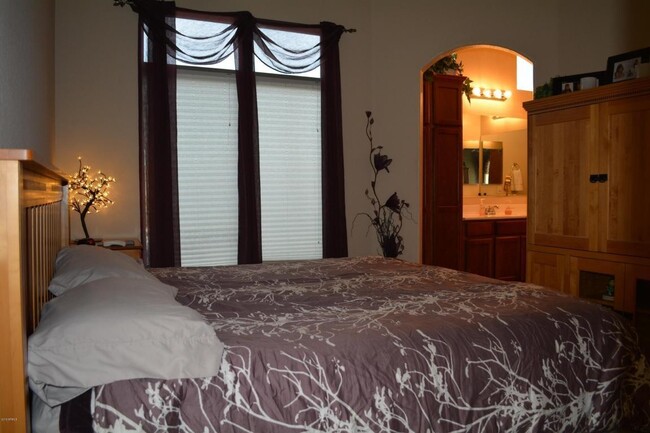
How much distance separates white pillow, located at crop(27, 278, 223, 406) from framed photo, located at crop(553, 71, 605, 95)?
3.34 metres

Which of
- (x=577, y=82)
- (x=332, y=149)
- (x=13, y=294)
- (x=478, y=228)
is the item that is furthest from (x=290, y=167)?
(x=13, y=294)

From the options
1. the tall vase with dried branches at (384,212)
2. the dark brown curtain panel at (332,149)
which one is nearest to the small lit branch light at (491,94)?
the tall vase with dried branches at (384,212)

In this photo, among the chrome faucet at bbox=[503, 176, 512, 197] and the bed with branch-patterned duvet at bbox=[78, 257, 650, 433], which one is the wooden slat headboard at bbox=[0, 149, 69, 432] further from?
the chrome faucet at bbox=[503, 176, 512, 197]

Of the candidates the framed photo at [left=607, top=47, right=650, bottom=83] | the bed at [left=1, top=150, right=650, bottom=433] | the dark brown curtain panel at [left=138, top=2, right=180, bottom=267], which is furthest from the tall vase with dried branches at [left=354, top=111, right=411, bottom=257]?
the bed at [left=1, top=150, right=650, bottom=433]

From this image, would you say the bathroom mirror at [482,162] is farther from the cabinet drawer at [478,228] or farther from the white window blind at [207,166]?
the white window blind at [207,166]

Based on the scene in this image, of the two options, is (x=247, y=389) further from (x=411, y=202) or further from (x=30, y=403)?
(x=411, y=202)

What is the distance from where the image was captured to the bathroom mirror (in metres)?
6.19

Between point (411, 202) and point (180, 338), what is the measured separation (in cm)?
378

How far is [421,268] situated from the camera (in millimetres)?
2949

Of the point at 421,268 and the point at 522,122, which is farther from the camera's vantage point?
the point at 522,122

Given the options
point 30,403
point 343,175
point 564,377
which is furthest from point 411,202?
point 30,403

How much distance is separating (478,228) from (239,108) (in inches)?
113

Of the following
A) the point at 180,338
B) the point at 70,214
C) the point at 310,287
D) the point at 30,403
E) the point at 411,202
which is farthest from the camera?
the point at 411,202

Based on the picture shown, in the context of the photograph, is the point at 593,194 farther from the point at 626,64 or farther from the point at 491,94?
the point at 491,94
